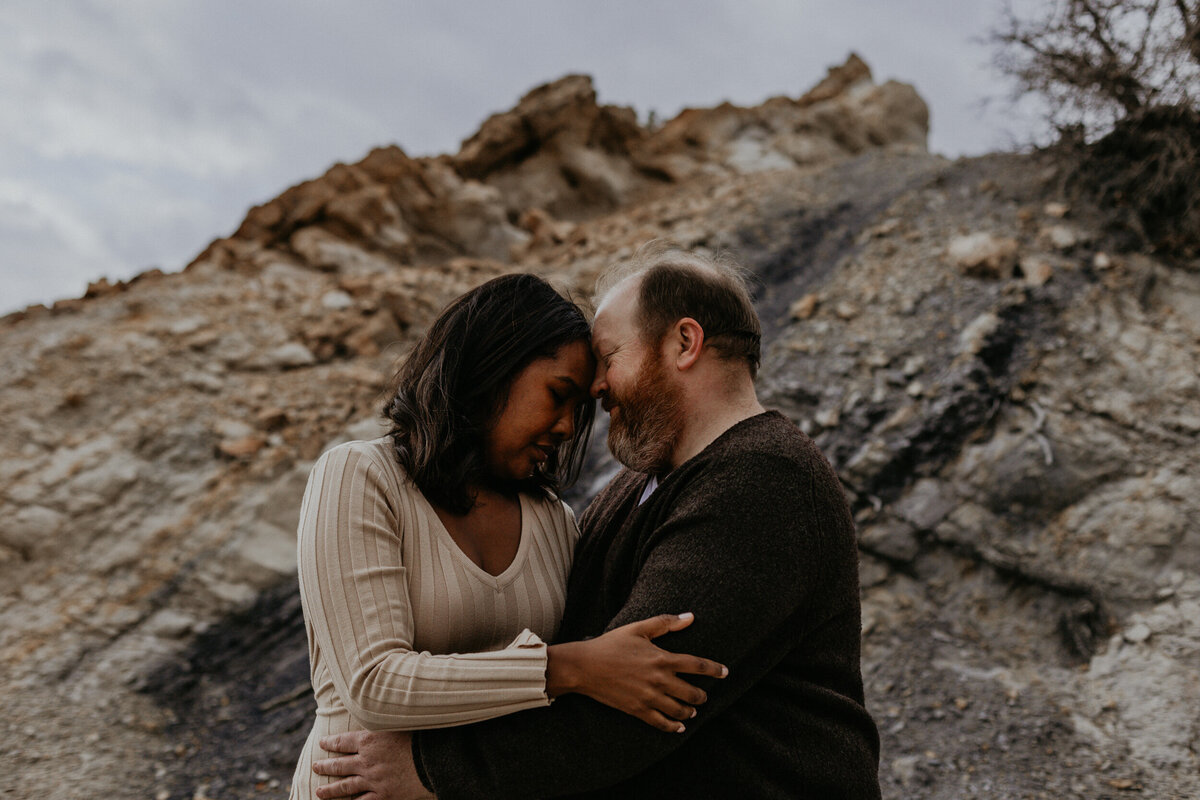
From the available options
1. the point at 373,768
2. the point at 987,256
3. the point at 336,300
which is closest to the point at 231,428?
the point at 336,300

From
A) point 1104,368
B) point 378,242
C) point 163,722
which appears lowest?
point 163,722

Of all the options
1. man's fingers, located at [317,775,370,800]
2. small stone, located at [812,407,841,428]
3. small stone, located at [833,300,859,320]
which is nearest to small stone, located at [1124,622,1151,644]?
small stone, located at [812,407,841,428]

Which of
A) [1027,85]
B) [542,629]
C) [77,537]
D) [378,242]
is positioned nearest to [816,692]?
[542,629]

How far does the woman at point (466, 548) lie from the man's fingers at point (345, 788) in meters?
0.05

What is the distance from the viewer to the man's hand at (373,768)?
1858 mm

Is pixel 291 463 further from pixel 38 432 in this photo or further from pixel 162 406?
pixel 38 432

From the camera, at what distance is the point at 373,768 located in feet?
6.14

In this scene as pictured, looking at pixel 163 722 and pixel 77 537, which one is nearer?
pixel 163 722

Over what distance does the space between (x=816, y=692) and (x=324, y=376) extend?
286 inches

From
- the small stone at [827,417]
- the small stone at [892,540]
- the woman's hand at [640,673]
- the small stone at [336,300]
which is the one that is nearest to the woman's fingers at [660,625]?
the woman's hand at [640,673]

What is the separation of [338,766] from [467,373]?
113 cm

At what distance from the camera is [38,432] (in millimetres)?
7102

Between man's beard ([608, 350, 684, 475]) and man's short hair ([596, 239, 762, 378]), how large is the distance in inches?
4.9

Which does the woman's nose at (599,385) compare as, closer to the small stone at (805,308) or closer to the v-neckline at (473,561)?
the v-neckline at (473,561)
